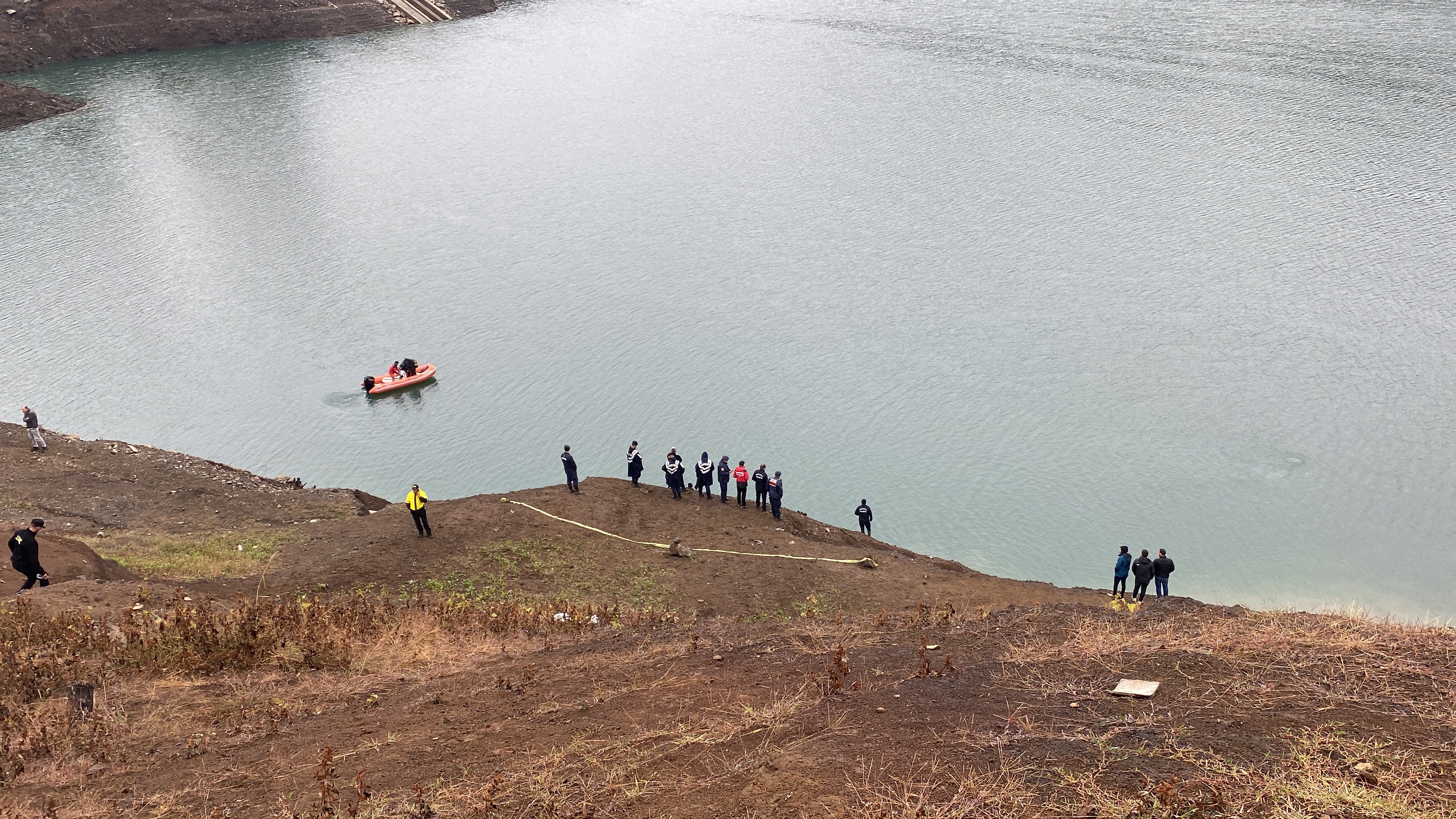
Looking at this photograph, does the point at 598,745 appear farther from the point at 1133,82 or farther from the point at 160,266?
the point at 1133,82

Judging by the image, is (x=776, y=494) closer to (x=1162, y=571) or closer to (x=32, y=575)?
(x=1162, y=571)

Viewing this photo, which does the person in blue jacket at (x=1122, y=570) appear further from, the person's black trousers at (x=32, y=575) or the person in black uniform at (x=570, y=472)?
the person's black trousers at (x=32, y=575)

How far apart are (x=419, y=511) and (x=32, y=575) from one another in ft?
22.5

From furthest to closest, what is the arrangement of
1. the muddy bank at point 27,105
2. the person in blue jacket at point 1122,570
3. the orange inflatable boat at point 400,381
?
the muddy bank at point 27,105 → the orange inflatable boat at point 400,381 → the person in blue jacket at point 1122,570

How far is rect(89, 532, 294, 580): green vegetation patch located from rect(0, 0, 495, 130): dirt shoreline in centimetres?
6811

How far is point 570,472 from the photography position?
86.4 ft

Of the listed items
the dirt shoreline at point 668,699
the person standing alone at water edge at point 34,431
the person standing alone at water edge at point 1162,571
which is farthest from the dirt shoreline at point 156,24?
the person standing alone at water edge at point 1162,571

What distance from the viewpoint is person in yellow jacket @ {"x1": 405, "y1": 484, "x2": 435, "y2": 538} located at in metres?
22.3

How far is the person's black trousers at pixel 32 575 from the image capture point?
714 inches

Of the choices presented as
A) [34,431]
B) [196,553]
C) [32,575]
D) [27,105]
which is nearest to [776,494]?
[196,553]

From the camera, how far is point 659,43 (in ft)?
296

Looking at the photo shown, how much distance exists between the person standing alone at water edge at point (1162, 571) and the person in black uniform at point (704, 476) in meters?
10.6

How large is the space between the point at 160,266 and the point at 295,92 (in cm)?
3477

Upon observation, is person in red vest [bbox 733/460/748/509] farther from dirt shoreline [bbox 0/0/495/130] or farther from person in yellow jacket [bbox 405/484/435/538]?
dirt shoreline [bbox 0/0/495/130]
